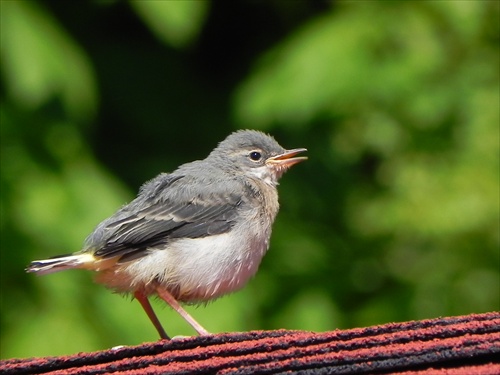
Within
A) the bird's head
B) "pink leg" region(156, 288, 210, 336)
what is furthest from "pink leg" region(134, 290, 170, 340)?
the bird's head

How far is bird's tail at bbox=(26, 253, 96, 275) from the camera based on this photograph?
191 inches

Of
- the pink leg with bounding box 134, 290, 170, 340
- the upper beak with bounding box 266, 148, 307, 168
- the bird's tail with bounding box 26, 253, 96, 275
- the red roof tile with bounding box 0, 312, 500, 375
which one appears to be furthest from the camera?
the upper beak with bounding box 266, 148, 307, 168

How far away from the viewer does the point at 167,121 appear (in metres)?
9.96

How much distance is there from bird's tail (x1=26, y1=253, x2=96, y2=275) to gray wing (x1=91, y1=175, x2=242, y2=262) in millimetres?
78

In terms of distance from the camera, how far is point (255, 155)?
6.06m

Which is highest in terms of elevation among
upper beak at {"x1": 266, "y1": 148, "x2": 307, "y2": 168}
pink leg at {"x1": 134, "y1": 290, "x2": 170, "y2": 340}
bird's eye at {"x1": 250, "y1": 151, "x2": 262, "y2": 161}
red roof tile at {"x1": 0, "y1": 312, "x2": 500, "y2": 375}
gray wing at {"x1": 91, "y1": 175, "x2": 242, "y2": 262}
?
red roof tile at {"x1": 0, "y1": 312, "x2": 500, "y2": 375}

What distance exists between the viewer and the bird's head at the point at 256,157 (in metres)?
5.99

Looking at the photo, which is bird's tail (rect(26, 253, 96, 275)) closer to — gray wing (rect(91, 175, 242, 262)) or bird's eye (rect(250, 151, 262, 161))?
gray wing (rect(91, 175, 242, 262))

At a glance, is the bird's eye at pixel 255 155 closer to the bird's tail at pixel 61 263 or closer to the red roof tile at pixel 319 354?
the bird's tail at pixel 61 263

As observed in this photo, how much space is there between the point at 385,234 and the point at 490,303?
1.16m

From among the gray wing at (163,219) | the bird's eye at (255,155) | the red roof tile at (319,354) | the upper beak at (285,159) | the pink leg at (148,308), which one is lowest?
the pink leg at (148,308)

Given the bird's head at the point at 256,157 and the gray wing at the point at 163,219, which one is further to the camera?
the bird's head at the point at 256,157

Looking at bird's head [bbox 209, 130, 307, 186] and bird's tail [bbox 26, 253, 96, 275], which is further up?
bird's tail [bbox 26, 253, 96, 275]

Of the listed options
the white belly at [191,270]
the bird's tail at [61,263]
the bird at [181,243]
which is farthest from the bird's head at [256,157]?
the bird's tail at [61,263]
